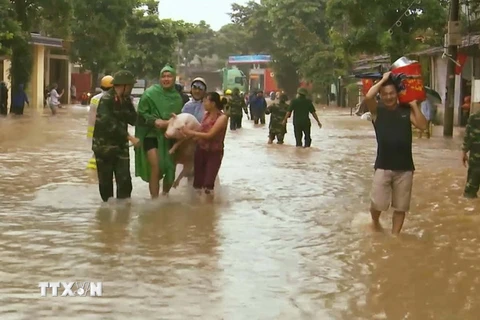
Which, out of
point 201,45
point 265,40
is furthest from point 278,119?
point 201,45

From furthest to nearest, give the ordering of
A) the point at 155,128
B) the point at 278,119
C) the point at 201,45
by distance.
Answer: the point at 201,45, the point at 278,119, the point at 155,128

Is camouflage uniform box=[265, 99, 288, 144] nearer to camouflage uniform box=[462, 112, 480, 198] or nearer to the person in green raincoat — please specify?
camouflage uniform box=[462, 112, 480, 198]

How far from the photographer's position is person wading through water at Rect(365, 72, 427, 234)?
774cm

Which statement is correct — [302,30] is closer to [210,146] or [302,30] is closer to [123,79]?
[210,146]

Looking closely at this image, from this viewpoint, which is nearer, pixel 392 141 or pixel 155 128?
pixel 392 141

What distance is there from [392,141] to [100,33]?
38854 millimetres

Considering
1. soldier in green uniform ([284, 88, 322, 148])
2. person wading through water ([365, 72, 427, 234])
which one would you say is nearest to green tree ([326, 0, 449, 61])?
soldier in green uniform ([284, 88, 322, 148])

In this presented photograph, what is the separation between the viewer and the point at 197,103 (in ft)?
34.0

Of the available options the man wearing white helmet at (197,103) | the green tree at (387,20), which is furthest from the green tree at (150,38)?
the man wearing white helmet at (197,103)

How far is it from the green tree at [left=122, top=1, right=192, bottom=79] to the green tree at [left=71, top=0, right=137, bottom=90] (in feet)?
20.6

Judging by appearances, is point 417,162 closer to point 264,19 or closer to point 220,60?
point 264,19

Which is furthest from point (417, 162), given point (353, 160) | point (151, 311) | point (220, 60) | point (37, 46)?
point (220, 60)

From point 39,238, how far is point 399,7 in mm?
19221

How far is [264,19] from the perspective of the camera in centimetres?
7631
